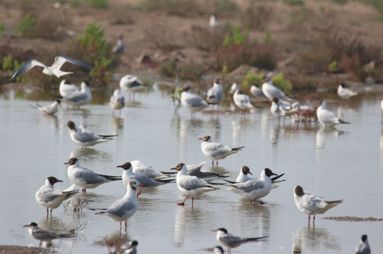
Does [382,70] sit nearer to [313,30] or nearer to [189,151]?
[313,30]

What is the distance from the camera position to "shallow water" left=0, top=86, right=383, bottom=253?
39.9ft

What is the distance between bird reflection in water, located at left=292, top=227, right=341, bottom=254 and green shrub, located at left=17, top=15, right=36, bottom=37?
72.1ft

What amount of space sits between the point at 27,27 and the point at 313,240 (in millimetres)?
22862

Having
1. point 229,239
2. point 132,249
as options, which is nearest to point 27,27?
point 229,239

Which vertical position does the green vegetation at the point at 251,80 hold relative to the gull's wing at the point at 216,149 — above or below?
above

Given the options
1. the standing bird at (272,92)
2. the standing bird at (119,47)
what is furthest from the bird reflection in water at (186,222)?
the standing bird at (119,47)

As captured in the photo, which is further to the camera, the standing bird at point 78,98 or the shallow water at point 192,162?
the standing bird at point 78,98

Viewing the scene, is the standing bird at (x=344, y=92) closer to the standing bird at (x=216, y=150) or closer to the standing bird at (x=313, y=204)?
the standing bird at (x=216, y=150)

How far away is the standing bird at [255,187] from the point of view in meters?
13.9

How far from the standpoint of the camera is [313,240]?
12.2 metres

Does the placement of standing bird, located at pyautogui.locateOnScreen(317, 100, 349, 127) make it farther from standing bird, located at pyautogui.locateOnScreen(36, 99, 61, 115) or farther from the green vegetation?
standing bird, located at pyautogui.locateOnScreen(36, 99, 61, 115)

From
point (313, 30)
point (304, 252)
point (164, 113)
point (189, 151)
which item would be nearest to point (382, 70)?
point (313, 30)

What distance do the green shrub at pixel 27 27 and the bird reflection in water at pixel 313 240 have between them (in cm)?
2196

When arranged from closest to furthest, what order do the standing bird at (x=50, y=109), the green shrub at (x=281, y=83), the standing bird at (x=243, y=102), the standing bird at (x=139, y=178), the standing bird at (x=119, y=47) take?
the standing bird at (x=139, y=178) < the standing bird at (x=50, y=109) < the standing bird at (x=243, y=102) < the green shrub at (x=281, y=83) < the standing bird at (x=119, y=47)
